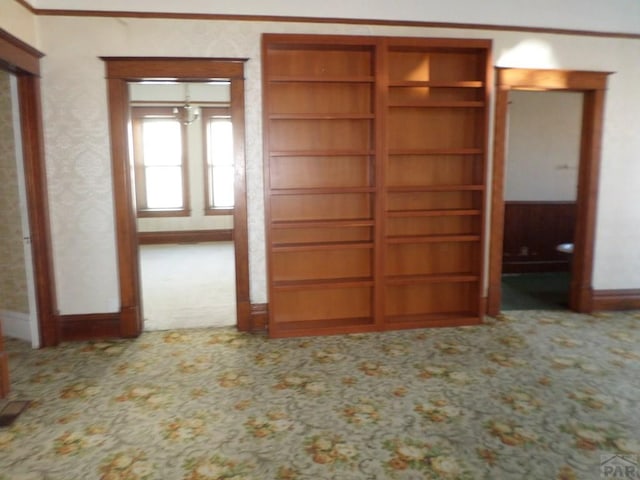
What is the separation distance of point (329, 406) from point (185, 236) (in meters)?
7.18

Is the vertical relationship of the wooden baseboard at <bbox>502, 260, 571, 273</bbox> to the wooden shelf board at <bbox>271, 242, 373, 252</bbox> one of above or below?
below

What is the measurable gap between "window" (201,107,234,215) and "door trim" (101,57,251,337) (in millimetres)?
5352

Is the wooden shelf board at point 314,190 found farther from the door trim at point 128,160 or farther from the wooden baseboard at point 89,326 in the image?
the wooden baseboard at point 89,326

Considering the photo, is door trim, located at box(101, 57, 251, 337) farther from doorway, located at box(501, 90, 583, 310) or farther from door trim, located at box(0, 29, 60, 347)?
doorway, located at box(501, 90, 583, 310)

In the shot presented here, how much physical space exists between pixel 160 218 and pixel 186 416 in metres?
7.11

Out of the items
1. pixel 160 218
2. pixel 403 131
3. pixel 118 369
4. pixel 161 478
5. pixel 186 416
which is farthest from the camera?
pixel 160 218

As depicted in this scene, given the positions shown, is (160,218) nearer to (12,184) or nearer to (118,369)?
(12,184)

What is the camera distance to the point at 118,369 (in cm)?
333

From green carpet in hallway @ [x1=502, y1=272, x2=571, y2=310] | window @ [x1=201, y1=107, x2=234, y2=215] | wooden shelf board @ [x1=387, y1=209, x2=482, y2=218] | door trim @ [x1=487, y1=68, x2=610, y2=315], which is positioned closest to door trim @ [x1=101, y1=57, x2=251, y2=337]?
wooden shelf board @ [x1=387, y1=209, x2=482, y2=218]

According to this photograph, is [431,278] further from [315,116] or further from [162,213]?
[162,213]

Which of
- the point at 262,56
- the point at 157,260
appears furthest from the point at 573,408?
the point at 157,260

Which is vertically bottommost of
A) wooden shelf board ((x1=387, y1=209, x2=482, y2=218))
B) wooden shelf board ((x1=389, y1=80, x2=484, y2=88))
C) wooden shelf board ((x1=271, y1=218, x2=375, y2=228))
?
wooden shelf board ((x1=271, y1=218, x2=375, y2=228))

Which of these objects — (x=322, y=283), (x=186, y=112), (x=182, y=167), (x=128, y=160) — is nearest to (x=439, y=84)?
(x=322, y=283)

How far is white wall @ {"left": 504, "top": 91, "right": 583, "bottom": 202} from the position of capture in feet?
20.5
